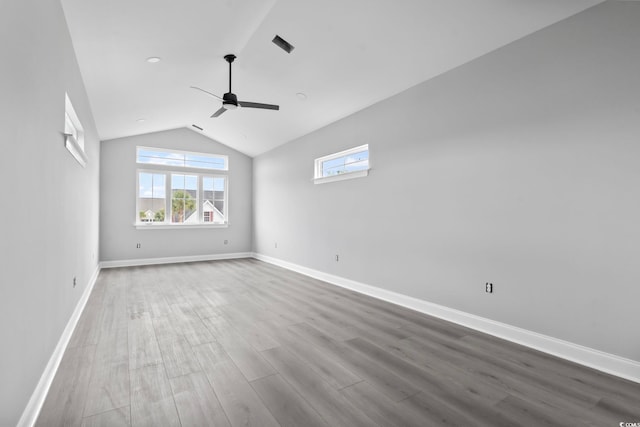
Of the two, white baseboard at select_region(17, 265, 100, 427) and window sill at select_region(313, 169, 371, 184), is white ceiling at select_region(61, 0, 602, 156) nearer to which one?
window sill at select_region(313, 169, 371, 184)

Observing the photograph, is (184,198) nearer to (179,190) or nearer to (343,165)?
(179,190)

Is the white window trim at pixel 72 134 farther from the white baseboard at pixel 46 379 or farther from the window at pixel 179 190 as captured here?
the window at pixel 179 190

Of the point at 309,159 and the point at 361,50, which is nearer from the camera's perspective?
the point at 361,50

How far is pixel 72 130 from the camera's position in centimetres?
346

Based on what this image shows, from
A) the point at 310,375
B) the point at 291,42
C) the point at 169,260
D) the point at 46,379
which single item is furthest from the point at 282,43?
the point at 169,260

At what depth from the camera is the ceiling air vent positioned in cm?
336

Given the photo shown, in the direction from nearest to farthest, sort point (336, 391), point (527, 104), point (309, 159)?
1. point (336, 391)
2. point (527, 104)
3. point (309, 159)

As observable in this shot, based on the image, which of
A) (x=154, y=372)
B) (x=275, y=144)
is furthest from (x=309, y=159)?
(x=154, y=372)

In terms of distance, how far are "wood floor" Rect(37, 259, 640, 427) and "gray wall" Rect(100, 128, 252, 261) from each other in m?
3.40

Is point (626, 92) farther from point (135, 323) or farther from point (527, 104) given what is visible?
point (135, 323)

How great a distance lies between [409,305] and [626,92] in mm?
2779

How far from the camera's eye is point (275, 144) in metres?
6.80

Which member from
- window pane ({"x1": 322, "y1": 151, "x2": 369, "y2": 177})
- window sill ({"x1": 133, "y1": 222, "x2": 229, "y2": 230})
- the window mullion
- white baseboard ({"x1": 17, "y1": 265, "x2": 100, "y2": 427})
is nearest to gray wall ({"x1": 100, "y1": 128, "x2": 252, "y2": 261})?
window sill ({"x1": 133, "y1": 222, "x2": 229, "y2": 230})

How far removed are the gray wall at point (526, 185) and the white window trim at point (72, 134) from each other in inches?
133
